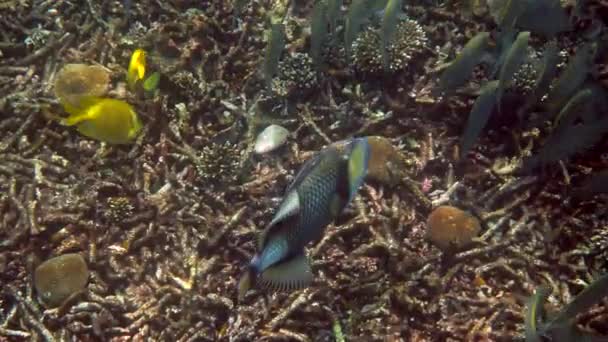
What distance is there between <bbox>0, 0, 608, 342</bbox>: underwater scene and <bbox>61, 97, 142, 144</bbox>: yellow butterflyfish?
0.01 metres

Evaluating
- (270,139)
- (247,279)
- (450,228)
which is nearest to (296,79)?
(270,139)

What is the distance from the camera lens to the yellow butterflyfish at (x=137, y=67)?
407 centimetres

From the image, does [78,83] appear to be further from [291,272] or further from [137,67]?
[291,272]

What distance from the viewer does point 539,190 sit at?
390 centimetres

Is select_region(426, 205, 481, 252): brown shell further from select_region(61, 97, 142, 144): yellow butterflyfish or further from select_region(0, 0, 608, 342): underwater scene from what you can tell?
select_region(61, 97, 142, 144): yellow butterflyfish

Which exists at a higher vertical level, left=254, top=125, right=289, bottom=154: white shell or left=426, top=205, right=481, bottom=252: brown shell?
left=254, top=125, right=289, bottom=154: white shell

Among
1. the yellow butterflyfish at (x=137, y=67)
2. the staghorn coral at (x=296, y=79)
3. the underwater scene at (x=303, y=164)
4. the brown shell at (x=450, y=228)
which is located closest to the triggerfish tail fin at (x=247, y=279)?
the underwater scene at (x=303, y=164)

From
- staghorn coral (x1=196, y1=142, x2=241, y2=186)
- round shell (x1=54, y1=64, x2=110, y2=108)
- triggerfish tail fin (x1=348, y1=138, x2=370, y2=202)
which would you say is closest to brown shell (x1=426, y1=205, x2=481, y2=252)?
staghorn coral (x1=196, y1=142, x2=241, y2=186)

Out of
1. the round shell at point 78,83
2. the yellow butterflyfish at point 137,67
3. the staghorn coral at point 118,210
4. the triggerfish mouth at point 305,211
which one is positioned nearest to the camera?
the triggerfish mouth at point 305,211

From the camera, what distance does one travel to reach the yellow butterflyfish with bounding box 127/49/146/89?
4.07m

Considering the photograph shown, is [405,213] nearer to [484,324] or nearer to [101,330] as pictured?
[484,324]

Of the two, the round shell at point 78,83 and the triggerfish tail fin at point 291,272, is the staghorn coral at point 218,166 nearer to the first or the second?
the round shell at point 78,83

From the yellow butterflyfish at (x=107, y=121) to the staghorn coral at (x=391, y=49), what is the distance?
1.96 meters

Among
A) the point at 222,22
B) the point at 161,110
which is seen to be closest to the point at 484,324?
the point at 161,110
